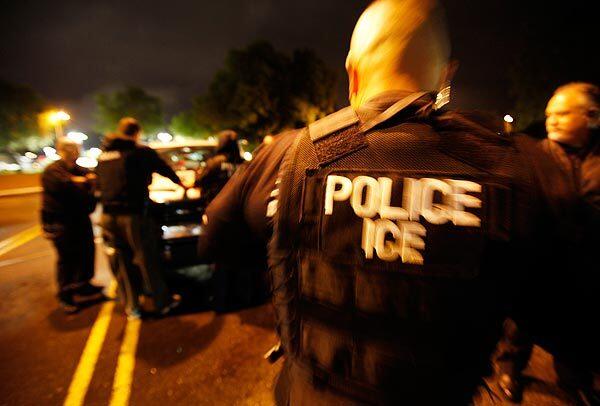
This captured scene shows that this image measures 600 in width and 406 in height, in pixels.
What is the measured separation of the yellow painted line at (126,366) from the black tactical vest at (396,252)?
7.47 feet

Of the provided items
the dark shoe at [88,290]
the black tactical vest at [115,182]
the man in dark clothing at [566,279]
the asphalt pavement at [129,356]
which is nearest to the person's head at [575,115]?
the man in dark clothing at [566,279]

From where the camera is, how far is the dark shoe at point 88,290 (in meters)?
4.08

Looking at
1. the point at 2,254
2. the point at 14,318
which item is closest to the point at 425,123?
the point at 14,318

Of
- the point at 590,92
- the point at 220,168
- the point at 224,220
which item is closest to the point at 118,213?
the point at 220,168

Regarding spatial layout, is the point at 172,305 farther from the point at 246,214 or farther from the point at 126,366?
the point at 246,214

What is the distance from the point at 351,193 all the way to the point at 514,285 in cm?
49

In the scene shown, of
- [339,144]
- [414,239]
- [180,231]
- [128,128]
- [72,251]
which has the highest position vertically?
[128,128]

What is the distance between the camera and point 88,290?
13.7ft

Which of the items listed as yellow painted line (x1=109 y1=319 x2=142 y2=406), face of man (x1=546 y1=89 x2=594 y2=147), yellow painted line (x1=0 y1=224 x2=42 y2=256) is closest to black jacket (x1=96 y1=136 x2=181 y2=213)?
yellow painted line (x1=109 y1=319 x2=142 y2=406)

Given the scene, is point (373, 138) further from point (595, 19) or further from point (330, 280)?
point (595, 19)

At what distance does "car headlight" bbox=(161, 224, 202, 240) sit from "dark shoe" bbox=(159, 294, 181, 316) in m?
0.75

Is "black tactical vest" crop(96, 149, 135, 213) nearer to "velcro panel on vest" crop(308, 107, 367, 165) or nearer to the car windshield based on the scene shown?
the car windshield

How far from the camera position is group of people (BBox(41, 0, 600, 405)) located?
0.78m

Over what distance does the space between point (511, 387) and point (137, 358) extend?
125 inches
